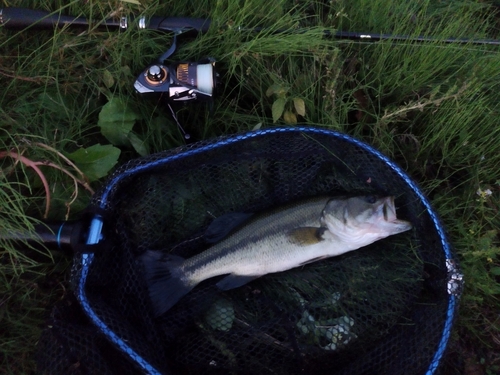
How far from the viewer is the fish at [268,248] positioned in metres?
2.37

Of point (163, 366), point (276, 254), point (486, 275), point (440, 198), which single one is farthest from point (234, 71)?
point (486, 275)

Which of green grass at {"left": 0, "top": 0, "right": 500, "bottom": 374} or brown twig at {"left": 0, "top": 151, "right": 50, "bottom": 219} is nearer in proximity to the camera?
brown twig at {"left": 0, "top": 151, "right": 50, "bottom": 219}

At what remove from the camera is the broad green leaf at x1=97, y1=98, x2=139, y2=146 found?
273cm

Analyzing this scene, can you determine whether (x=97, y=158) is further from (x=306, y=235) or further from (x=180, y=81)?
(x=306, y=235)

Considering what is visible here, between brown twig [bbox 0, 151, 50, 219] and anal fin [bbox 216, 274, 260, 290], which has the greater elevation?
brown twig [bbox 0, 151, 50, 219]

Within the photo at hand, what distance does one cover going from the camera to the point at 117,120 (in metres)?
2.75

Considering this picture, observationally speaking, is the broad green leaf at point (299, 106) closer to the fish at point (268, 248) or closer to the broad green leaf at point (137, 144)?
the fish at point (268, 248)

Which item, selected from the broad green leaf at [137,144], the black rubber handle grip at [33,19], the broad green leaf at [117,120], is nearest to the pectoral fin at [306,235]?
the broad green leaf at [137,144]

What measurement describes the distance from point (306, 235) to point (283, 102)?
31.1 inches

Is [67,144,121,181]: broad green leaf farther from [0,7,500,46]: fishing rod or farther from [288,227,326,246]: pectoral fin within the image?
[288,227,326,246]: pectoral fin

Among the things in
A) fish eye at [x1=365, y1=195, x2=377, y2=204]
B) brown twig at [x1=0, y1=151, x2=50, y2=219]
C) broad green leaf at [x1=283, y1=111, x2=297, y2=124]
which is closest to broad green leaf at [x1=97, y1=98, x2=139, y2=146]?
brown twig at [x1=0, y1=151, x2=50, y2=219]

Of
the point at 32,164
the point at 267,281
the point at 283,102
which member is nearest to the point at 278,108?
the point at 283,102

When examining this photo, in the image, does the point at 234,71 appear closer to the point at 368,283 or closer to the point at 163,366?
the point at 368,283

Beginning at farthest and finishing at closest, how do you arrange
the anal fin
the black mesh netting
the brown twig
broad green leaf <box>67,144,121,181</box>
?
broad green leaf <box>67,144,121,181</box> < the brown twig < the anal fin < the black mesh netting
